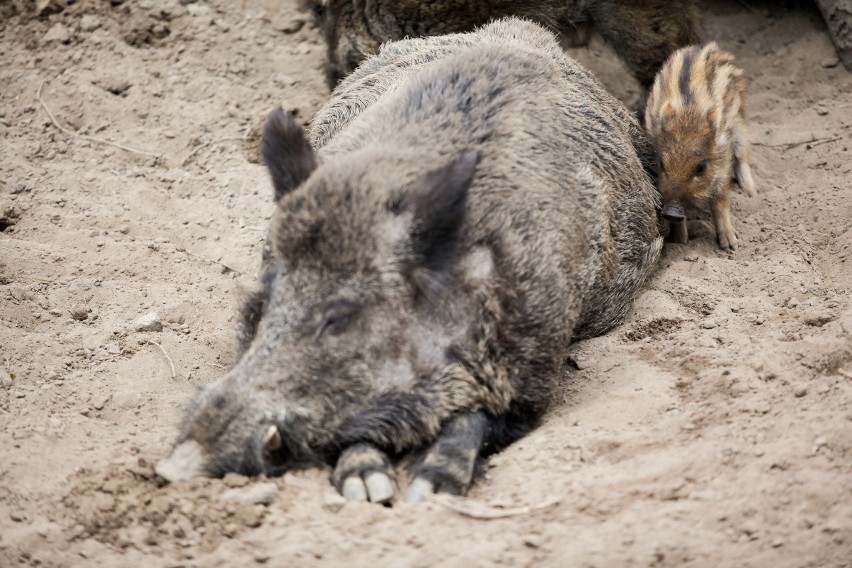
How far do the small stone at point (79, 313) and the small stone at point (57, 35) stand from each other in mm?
2682

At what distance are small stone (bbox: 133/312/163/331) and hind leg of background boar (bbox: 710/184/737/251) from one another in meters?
2.95

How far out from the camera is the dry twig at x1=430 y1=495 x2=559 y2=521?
129 inches

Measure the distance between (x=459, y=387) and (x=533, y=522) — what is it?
0.69 metres

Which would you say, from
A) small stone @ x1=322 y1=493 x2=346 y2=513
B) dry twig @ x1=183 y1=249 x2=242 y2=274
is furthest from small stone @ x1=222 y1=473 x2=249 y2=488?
dry twig @ x1=183 y1=249 x2=242 y2=274

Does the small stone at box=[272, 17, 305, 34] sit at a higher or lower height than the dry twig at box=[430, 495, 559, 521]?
lower

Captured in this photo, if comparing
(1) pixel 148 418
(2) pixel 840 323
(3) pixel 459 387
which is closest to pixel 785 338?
(2) pixel 840 323

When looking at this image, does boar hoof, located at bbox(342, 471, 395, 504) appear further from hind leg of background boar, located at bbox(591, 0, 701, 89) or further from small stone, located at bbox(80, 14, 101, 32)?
small stone, located at bbox(80, 14, 101, 32)

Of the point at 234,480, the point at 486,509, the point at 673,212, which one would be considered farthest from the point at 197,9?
the point at 486,509

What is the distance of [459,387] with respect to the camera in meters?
3.78

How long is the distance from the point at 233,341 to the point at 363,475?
1464mm

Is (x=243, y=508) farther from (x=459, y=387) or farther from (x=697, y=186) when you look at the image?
(x=697, y=186)

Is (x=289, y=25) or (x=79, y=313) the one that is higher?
(x=289, y=25)

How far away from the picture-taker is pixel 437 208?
3.65 meters

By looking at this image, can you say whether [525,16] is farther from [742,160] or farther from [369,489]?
[369,489]
